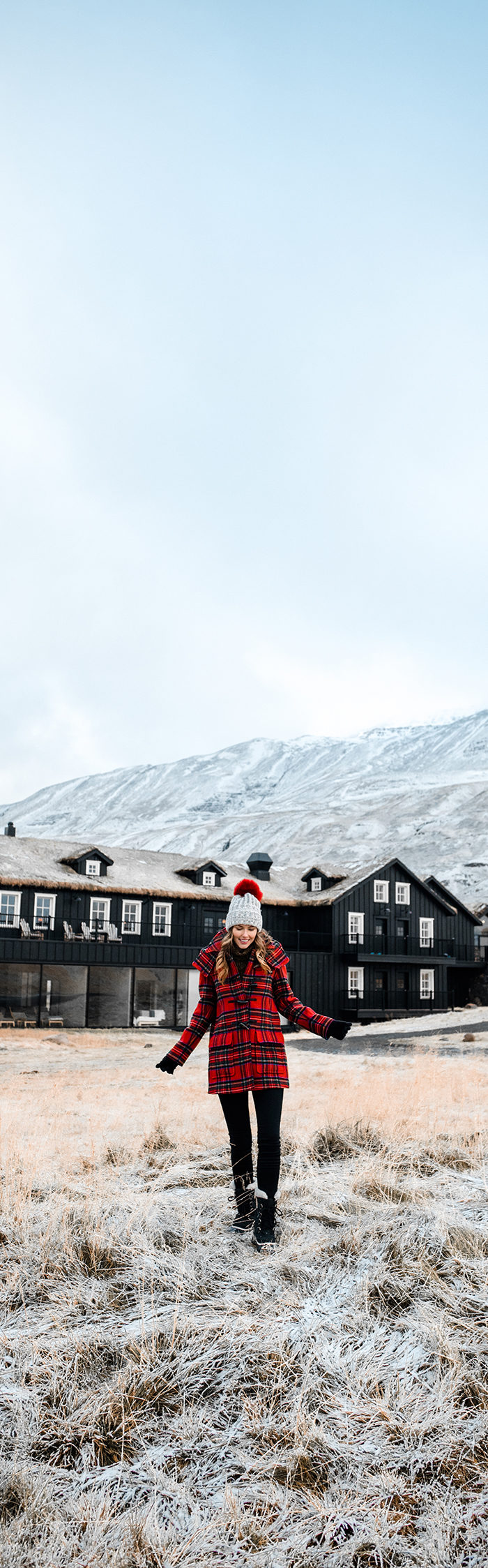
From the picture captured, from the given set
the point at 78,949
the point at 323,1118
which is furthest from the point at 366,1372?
the point at 78,949

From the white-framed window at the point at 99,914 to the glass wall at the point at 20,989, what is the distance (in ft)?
9.21

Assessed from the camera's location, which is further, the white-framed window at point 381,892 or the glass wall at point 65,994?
the white-framed window at point 381,892

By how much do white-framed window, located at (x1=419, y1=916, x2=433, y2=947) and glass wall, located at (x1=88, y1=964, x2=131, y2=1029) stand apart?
14.7 m

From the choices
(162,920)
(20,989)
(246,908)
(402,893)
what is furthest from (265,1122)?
(402,893)

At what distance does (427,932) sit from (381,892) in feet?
11.0

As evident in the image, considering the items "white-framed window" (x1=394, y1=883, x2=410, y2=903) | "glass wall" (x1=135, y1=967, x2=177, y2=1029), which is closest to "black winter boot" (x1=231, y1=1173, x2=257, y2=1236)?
"glass wall" (x1=135, y1=967, x2=177, y2=1029)

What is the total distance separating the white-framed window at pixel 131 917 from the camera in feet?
127

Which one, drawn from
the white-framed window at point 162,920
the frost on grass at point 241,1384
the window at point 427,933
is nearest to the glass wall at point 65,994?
the white-framed window at point 162,920

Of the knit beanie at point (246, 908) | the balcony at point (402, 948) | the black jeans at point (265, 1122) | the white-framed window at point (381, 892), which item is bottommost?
the black jeans at point (265, 1122)

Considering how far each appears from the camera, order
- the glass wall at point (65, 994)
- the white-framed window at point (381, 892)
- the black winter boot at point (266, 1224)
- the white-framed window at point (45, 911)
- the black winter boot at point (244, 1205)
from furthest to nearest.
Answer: the white-framed window at point (381, 892) < the glass wall at point (65, 994) < the white-framed window at point (45, 911) < the black winter boot at point (244, 1205) < the black winter boot at point (266, 1224)

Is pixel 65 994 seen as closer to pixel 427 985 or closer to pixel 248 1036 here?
pixel 427 985

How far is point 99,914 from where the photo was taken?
38031mm

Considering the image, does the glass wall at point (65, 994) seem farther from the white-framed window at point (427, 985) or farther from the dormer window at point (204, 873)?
the white-framed window at point (427, 985)

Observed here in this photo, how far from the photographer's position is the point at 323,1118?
929cm
